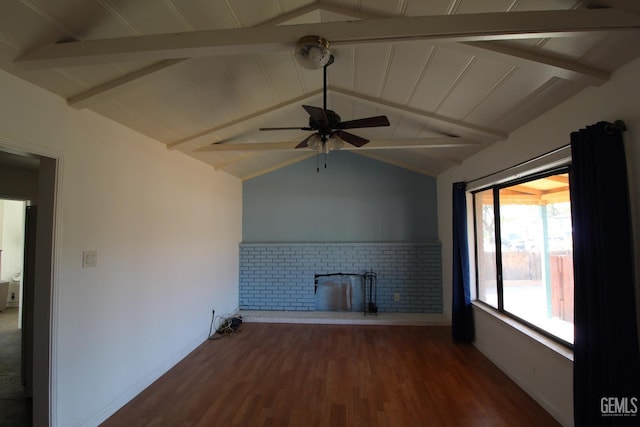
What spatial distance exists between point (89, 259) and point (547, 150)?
12.4ft

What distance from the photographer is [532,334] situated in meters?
2.70

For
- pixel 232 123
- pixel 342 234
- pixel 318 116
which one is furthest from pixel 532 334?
pixel 232 123

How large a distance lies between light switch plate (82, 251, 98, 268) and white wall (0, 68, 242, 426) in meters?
0.04

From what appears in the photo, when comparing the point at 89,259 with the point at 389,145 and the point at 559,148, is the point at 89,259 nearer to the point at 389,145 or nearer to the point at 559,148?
the point at 389,145

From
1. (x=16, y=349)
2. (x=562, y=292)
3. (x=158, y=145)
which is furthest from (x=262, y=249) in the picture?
(x=562, y=292)

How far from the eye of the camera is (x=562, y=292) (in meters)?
2.51

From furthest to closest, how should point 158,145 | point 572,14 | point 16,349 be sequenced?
point 16,349, point 158,145, point 572,14

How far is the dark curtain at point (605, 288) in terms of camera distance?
1652mm

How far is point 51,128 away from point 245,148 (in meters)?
1.76

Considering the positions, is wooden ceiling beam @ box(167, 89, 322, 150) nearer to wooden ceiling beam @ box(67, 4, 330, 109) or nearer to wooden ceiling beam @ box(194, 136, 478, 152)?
wooden ceiling beam @ box(194, 136, 478, 152)

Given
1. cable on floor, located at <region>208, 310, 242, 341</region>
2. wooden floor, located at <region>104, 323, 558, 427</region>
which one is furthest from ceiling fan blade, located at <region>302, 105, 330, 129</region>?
cable on floor, located at <region>208, 310, 242, 341</region>

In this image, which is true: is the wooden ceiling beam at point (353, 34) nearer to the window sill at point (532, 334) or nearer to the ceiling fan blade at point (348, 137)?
the ceiling fan blade at point (348, 137)

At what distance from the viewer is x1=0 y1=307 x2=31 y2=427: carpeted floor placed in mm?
2424

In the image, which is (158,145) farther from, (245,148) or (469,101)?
(469,101)
